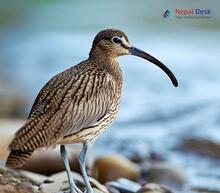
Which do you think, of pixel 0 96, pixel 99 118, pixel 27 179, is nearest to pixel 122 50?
pixel 99 118

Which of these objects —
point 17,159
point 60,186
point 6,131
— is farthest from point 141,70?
point 17,159

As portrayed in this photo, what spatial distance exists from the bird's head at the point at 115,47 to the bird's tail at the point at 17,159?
89cm

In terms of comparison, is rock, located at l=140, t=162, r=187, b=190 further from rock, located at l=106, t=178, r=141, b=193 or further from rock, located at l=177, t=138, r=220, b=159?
rock, located at l=106, t=178, r=141, b=193

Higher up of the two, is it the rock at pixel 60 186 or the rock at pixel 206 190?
the rock at pixel 206 190

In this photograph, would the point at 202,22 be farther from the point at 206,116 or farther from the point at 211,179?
the point at 211,179

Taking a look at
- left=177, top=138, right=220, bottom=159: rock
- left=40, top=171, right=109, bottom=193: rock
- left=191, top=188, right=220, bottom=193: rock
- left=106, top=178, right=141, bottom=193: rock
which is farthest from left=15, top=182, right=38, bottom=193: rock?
left=177, top=138, right=220, bottom=159: rock

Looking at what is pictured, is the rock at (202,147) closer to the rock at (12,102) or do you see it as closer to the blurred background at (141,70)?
the blurred background at (141,70)

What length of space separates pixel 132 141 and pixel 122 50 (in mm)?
3641

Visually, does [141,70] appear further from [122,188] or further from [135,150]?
[122,188]

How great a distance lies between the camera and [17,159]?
4.04 metres

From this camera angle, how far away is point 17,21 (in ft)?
41.5

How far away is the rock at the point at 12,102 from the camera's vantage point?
9.15m

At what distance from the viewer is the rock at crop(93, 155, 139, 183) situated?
663cm

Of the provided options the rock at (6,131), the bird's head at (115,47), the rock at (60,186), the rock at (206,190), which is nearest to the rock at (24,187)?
the rock at (60,186)
